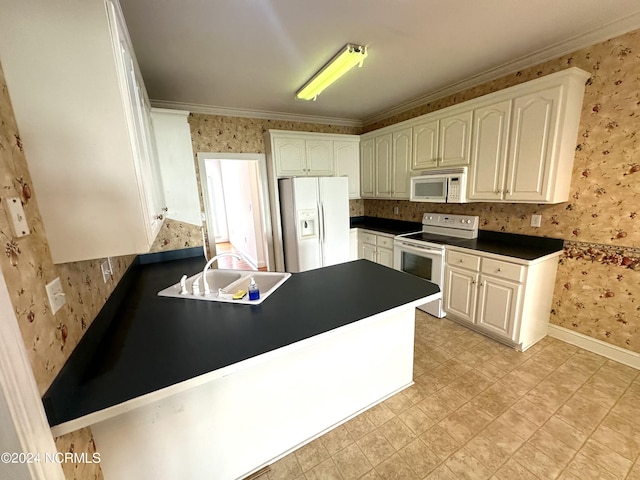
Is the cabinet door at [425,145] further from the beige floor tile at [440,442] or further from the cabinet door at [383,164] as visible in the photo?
the beige floor tile at [440,442]

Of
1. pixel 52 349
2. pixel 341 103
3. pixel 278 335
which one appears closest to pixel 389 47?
pixel 341 103

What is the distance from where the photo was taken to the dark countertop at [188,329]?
874 millimetres

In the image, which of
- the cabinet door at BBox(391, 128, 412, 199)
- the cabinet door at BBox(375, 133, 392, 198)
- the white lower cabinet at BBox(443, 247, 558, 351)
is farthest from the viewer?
the cabinet door at BBox(375, 133, 392, 198)

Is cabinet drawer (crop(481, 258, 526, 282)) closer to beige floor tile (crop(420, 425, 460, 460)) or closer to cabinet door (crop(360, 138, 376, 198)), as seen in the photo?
beige floor tile (crop(420, 425, 460, 460))

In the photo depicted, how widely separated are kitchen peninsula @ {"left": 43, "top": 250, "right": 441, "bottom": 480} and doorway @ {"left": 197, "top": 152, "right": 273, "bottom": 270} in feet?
6.72

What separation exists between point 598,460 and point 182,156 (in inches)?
143

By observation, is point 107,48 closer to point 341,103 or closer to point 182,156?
point 182,156

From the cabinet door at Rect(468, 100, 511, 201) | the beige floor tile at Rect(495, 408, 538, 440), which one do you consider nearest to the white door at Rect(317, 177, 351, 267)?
the cabinet door at Rect(468, 100, 511, 201)

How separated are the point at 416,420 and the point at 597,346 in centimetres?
191

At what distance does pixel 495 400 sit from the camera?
74.2 inches

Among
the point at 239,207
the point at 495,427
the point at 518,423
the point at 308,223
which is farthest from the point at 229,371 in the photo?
the point at 239,207

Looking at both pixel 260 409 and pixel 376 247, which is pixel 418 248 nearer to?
pixel 376 247

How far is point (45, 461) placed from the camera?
0.71m

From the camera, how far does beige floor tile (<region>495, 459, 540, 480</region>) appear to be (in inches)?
55.0
